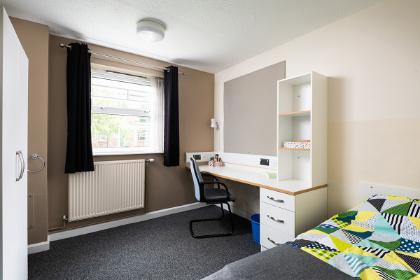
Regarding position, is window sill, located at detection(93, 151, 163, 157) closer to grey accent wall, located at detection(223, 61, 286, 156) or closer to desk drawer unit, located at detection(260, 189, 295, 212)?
grey accent wall, located at detection(223, 61, 286, 156)

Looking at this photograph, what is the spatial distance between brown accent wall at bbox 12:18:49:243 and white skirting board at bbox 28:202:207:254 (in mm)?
80

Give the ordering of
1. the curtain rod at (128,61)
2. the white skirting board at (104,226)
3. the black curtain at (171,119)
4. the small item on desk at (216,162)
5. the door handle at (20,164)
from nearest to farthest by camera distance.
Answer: the door handle at (20,164), the white skirting board at (104,226), the curtain rod at (128,61), the black curtain at (171,119), the small item on desk at (216,162)

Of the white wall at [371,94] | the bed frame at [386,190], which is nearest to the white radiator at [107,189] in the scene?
the white wall at [371,94]

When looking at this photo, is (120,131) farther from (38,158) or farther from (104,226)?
(104,226)

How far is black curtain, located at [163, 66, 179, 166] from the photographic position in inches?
120

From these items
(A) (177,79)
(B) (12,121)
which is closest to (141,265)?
(B) (12,121)

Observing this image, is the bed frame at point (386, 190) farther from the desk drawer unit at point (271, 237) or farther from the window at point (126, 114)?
the window at point (126, 114)

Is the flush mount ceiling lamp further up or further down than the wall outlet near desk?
further up

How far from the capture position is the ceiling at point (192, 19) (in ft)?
5.98

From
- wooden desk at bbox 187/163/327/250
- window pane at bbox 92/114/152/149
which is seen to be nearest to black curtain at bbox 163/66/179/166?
window pane at bbox 92/114/152/149

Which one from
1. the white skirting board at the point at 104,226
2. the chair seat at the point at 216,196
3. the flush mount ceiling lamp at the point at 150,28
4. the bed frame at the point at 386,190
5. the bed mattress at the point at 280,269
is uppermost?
the flush mount ceiling lamp at the point at 150,28

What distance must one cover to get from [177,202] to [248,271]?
2492 mm

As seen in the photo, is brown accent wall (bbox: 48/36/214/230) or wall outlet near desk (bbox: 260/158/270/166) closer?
brown accent wall (bbox: 48/36/214/230)

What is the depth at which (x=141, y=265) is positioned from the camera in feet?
6.31
